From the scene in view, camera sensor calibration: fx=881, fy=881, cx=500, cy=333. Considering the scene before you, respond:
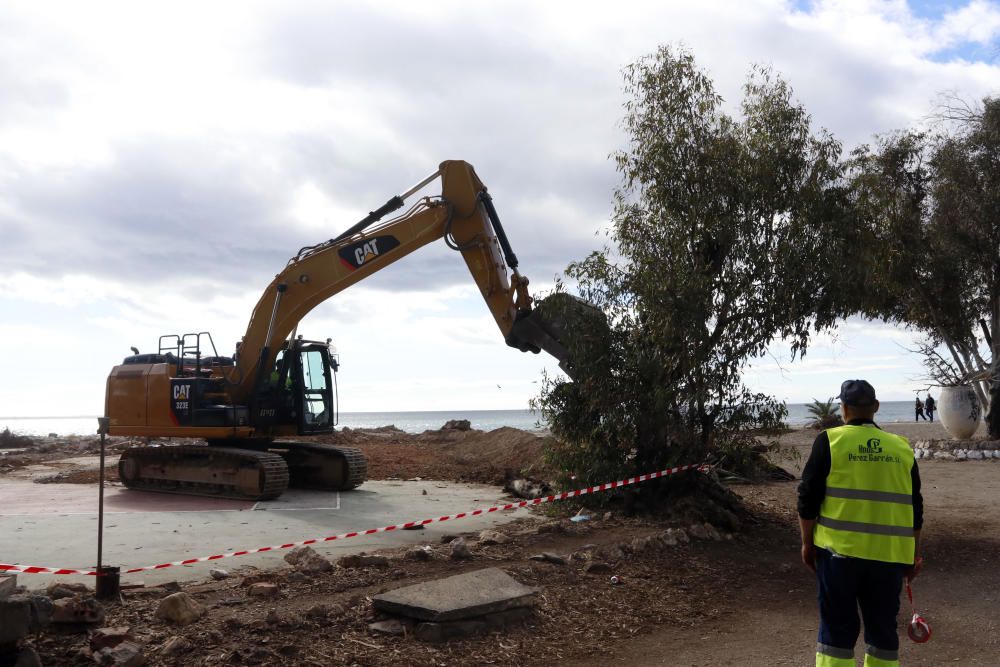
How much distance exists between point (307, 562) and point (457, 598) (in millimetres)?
2096

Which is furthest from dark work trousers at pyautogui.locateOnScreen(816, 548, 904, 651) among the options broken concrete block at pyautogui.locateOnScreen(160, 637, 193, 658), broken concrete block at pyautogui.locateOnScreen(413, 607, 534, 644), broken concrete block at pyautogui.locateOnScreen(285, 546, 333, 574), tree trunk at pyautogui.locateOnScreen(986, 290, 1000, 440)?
tree trunk at pyautogui.locateOnScreen(986, 290, 1000, 440)

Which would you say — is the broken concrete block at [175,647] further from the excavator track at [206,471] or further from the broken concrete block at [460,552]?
the excavator track at [206,471]

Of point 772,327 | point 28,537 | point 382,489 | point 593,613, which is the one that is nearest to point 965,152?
point 772,327

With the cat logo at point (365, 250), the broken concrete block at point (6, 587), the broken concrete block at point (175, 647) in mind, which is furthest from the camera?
the cat logo at point (365, 250)

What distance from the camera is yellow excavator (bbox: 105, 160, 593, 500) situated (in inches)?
535

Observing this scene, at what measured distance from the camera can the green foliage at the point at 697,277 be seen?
10164mm

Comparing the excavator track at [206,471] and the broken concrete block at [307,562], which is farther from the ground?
the excavator track at [206,471]

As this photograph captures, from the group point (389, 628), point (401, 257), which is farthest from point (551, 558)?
point (401, 257)

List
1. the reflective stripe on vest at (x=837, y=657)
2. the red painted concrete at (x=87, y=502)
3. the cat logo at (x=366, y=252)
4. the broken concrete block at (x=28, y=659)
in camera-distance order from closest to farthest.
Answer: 1. the reflective stripe on vest at (x=837, y=657)
2. the broken concrete block at (x=28, y=659)
3. the red painted concrete at (x=87, y=502)
4. the cat logo at (x=366, y=252)

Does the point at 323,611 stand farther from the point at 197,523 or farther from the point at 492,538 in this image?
the point at 197,523

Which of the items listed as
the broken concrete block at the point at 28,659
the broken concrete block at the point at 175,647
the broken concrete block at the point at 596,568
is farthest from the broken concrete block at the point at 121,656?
the broken concrete block at the point at 596,568

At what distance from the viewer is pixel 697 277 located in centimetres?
1010

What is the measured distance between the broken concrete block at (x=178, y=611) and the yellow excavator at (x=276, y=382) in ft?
24.3

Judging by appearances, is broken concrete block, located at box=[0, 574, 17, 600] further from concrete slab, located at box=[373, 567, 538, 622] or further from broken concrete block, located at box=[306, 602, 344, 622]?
concrete slab, located at box=[373, 567, 538, 622]
